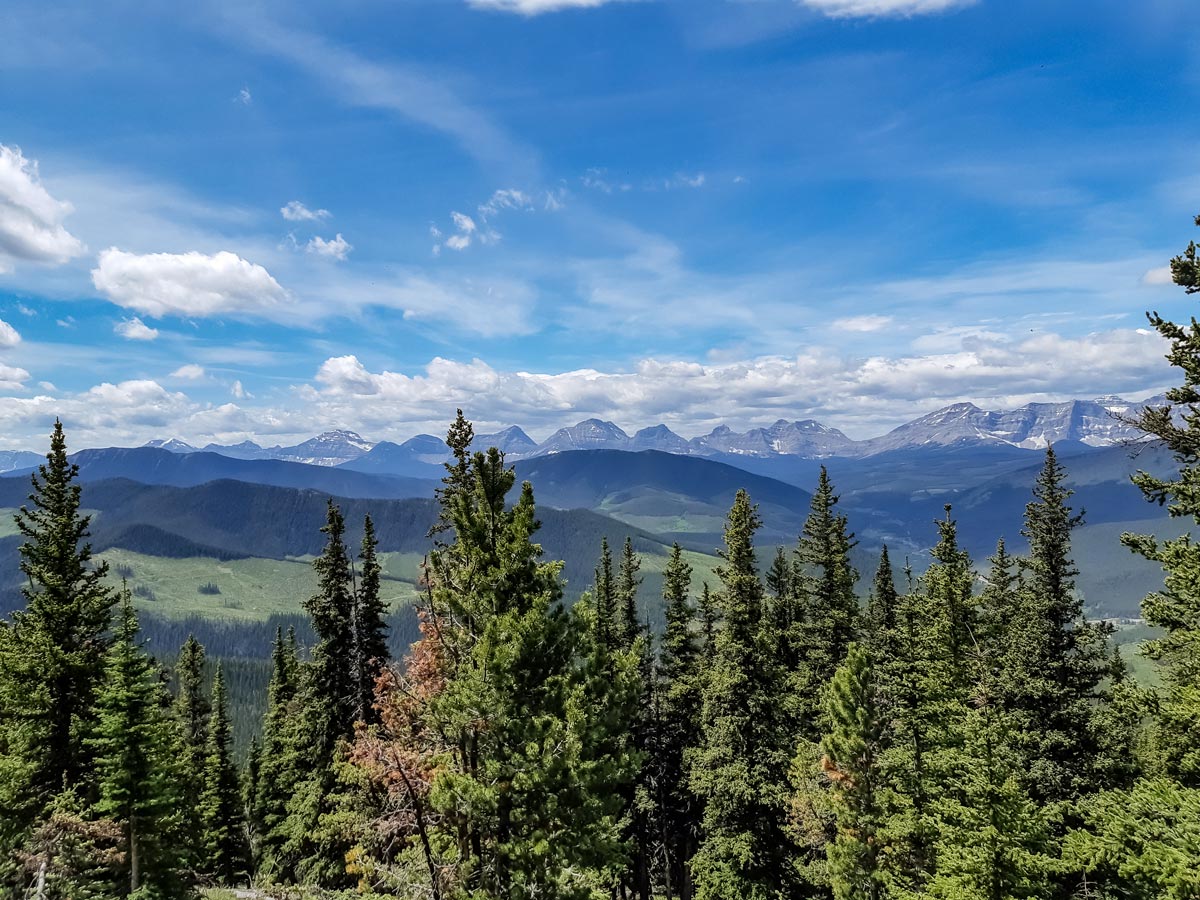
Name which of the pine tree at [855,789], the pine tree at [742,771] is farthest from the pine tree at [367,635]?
the pine tree at [855,789]

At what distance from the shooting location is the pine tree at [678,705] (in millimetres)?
44281

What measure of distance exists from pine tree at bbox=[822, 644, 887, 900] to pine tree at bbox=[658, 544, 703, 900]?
15.1 meters

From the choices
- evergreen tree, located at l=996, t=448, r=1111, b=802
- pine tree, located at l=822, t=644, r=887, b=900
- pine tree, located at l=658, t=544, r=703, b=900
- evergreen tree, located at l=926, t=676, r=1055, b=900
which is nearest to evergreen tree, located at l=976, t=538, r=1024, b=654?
evergreen tree, located at l=996, t=448, r=1111, b=802

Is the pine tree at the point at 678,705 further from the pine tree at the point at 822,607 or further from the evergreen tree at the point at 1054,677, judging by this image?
the evergreen tree at the point at 1054,677

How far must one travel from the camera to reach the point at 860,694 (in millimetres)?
27812

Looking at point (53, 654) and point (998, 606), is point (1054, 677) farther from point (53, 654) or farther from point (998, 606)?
point (53, 654)

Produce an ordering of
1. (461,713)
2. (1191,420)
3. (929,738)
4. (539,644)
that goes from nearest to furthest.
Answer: (1191,420)
(461,713)
(539,644)
(929,738)

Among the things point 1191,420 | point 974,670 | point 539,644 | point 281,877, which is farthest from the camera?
point 281,877

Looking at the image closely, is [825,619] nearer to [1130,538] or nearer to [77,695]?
[1130,538]

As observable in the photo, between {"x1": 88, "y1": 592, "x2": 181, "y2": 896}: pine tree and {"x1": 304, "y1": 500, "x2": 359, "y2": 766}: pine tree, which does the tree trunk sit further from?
{"x1": 304, "y1": 500, "x2": 359, "y2": 766}: pine tree

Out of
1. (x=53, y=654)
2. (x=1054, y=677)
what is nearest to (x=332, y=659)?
(x=53, y=654)

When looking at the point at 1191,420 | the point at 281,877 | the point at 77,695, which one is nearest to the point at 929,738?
the point at 1191,420

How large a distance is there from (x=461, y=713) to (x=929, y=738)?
60.4 feet

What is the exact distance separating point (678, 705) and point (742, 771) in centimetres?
1281
